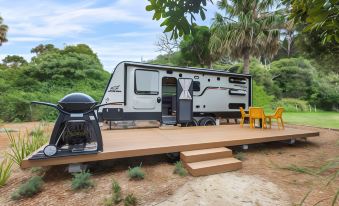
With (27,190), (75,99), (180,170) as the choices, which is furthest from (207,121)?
(27,190)

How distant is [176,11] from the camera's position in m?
2.16

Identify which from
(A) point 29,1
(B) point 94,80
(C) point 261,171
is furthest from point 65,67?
(C) point 261,171

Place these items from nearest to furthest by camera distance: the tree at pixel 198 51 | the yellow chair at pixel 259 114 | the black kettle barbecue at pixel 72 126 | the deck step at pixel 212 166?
the black kettle barbecue at pixel 72 126 → the deck step at pixel 212 166 → the yellow chair at pixel 259 114 → the tree at pixel 198 51

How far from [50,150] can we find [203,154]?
2680 mm

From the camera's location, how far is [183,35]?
2.26 metres

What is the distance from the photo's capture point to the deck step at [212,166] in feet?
12.4

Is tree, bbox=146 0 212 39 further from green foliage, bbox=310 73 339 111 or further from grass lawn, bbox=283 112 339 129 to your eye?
green foliage, bbox=310 73 339 111

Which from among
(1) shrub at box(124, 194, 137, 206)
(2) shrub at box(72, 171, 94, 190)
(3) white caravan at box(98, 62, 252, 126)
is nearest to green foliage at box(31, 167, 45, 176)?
(2) shrub at box(72, 171, 94, 190)

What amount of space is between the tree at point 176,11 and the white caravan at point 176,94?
4.31 m

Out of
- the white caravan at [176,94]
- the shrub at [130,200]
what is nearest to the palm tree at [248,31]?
the white caravan at [176,94]

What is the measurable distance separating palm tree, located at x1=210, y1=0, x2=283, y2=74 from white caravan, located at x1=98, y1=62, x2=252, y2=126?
9.46ft

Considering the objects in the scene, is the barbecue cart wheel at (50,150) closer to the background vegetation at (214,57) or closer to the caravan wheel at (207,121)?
the background vegetation at (214,57)

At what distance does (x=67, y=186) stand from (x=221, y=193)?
2349mm

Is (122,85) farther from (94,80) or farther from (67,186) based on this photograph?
(94,80)
